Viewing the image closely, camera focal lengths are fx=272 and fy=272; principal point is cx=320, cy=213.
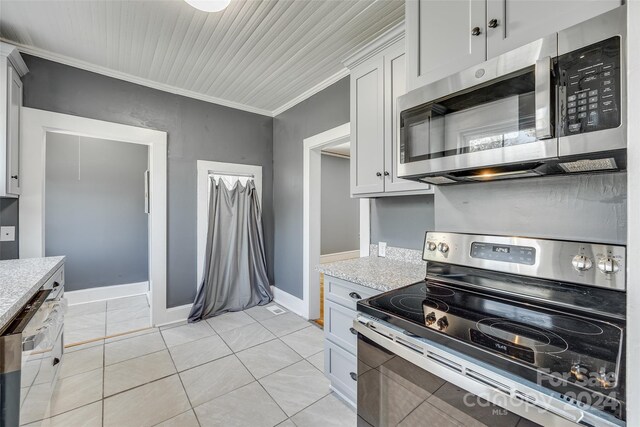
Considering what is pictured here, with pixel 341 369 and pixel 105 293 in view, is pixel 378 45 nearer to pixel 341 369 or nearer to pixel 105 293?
pixel 341 369

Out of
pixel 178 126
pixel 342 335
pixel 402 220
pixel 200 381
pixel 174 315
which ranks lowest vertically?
pixel 200 381

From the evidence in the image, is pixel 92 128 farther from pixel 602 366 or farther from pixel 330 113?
pixel 602 366

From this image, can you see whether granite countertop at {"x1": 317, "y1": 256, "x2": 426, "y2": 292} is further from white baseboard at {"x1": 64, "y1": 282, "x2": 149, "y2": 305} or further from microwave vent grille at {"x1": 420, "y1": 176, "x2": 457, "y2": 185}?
white baseboard at {"x1": 64, "y1": 282, "x2": 149, "y2": 305}

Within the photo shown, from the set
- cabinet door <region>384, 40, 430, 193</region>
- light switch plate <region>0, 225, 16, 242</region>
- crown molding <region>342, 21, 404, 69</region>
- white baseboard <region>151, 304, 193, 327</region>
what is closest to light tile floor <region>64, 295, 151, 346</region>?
white baseboard <region>151, 304, 193, 327</region>

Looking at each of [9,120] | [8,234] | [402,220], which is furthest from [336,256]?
[9,120]

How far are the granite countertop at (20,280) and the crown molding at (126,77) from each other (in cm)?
→ 181

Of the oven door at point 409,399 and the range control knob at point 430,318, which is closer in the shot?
the oven door at point 409,399

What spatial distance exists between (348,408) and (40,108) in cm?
351

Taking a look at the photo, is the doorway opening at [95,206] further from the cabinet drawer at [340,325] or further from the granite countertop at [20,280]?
the cabinet drawer at [340,325]

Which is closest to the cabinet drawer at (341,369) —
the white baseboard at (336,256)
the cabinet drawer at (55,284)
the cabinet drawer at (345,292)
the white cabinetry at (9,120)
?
the cabinet drawer at (345,292)

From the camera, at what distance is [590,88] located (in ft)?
2.98

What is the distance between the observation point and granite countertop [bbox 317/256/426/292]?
1518 millimetres

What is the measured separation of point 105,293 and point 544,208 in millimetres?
4955

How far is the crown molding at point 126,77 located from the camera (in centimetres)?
238
